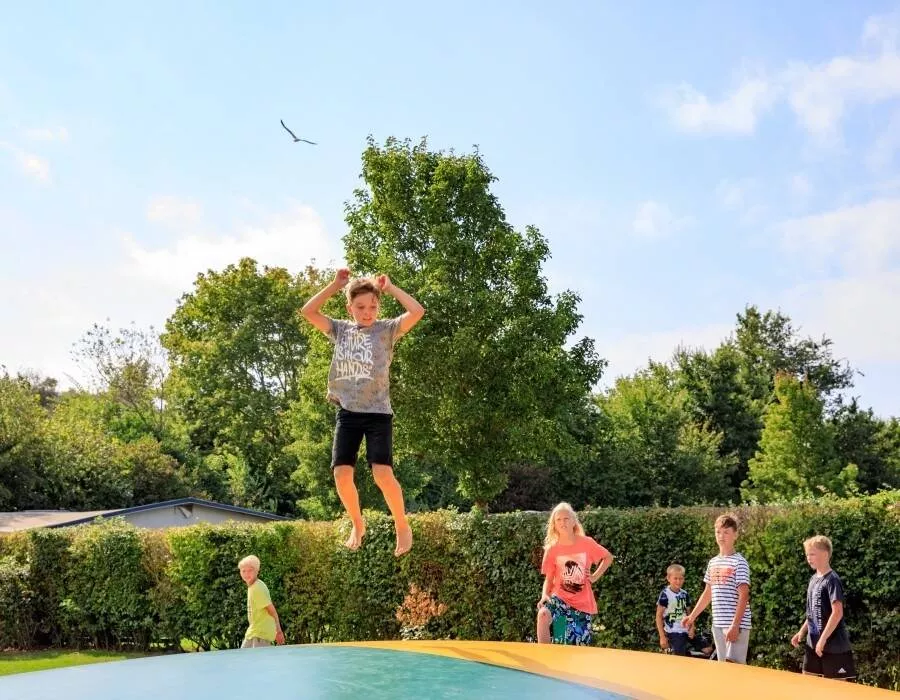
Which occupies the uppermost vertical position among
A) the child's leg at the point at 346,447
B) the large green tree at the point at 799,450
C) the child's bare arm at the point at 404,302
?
the large green tree at the point at 799,450

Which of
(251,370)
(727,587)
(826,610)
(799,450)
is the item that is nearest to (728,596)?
(727,587)

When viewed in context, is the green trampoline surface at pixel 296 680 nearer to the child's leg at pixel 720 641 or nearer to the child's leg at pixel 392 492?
the child's leg at pixel 392 492

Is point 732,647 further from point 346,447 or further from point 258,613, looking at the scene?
point 258,613

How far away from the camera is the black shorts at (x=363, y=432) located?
6137 mm

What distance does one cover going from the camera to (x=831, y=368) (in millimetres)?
48656

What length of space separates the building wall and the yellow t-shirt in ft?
43.3

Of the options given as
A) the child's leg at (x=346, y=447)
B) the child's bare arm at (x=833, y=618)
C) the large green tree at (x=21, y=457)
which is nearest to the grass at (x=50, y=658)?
the child's leg at (x=346, y=447)

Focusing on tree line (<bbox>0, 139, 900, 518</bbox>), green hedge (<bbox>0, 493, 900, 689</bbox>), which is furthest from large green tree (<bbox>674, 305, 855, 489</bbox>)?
green hedge (<bbox>0, 493, 900, 689</bbox>)

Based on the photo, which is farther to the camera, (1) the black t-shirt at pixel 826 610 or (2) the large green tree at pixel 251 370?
(2) the large green tree at pixel 251 370

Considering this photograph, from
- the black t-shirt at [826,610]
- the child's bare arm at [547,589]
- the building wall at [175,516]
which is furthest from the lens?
the building wall at [175,516]

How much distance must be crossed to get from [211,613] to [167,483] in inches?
→ 781

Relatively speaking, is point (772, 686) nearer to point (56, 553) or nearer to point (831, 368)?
Result: point (56, 553)

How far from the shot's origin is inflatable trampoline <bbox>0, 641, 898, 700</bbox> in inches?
164

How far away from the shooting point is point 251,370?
39312 mm
